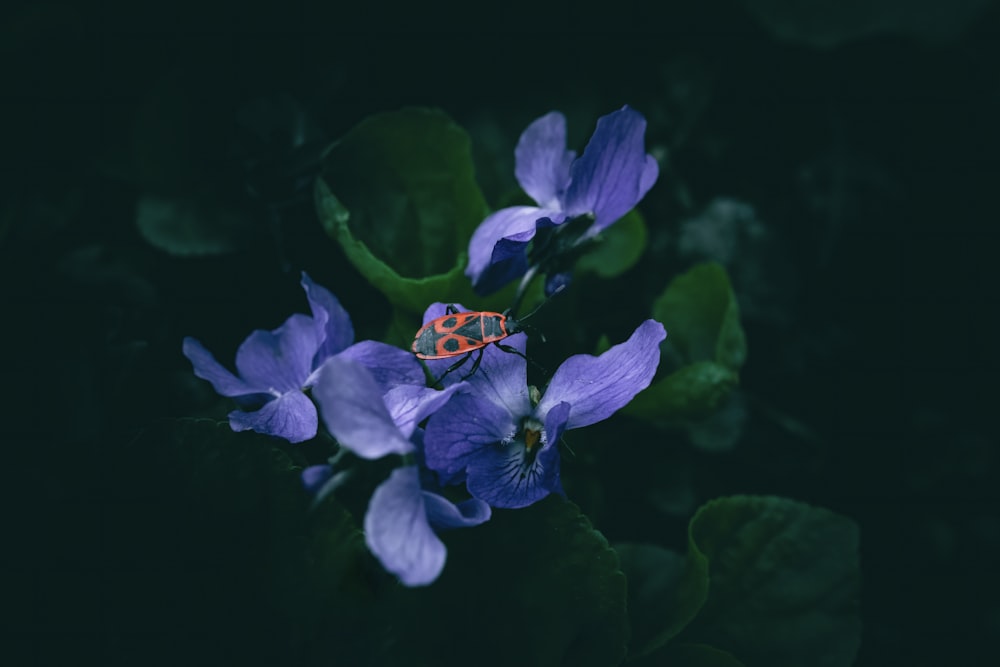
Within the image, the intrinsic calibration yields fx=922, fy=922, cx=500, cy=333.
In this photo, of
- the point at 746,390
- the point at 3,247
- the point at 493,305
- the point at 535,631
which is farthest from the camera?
the point at 746,390

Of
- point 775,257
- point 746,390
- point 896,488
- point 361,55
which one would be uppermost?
point 361,55

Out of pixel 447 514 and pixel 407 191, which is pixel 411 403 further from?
pixel 407 191

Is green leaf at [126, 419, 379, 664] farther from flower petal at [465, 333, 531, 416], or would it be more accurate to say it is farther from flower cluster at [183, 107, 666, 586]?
flower petal at [465, 333, 531, 416]

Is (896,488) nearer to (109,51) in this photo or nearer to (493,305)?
(493,305)

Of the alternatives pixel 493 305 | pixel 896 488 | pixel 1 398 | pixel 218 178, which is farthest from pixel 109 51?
pixel 896 488

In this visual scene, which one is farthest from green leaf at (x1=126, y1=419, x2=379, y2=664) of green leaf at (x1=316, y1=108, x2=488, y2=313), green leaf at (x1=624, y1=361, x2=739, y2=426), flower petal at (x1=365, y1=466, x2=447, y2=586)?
green leaf at (x1=624, y1=361, x2=739, y2=426)
